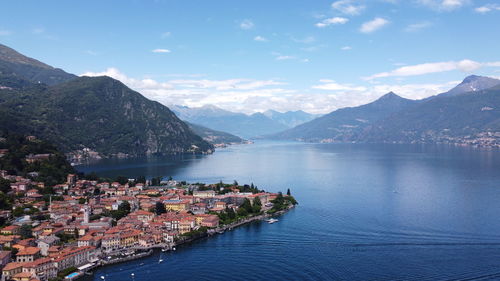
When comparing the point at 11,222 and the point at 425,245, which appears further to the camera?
the point at 11,222

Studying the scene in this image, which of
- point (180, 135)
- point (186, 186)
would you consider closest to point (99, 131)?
point (180, 135)

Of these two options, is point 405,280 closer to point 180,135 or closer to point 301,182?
point 301,182

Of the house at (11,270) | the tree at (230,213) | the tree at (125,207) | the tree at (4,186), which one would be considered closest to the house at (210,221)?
the tree at (230,213)

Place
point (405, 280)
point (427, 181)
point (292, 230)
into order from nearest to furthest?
point (405, 280) → point (292, 230) → point (427, 181)

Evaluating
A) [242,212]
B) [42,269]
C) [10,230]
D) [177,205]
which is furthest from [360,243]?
[10,230]

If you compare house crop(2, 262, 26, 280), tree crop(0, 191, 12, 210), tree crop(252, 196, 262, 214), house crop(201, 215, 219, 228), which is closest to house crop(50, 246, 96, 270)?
house crop(2, 262, 26, 280)

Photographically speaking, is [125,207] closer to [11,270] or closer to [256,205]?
[256,205]
